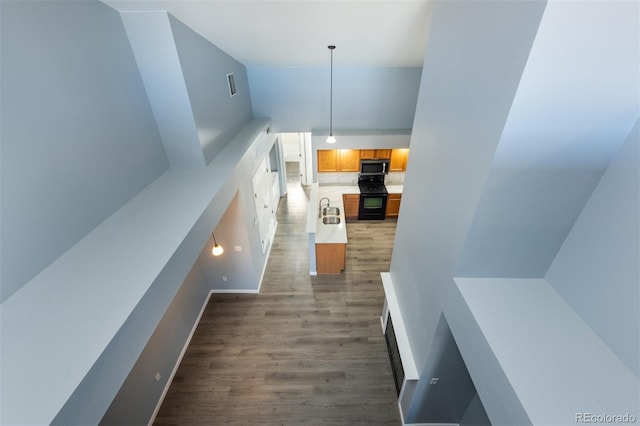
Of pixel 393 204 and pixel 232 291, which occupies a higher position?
pixel 393 204

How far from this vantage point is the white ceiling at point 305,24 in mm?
2295

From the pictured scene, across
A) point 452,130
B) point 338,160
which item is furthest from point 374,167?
point 452,130

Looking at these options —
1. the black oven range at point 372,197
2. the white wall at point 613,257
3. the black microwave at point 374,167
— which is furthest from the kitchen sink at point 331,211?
the white wall at point 613,257

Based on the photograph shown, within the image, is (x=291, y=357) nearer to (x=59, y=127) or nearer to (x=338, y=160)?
(x=59, y=127)

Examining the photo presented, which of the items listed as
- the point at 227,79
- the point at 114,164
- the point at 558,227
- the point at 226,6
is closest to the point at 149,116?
the point at 114,164

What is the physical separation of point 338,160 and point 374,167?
3.38 feet

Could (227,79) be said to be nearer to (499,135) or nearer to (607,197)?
(499,135)

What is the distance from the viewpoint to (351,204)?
7.45 meters

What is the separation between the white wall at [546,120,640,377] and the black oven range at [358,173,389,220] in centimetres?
550

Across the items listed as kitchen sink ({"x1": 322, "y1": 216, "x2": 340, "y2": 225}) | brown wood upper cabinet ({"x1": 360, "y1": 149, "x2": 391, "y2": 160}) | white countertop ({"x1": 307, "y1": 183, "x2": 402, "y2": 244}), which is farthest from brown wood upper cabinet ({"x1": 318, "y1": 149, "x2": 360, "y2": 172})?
kitchen sink ({"x1": 322, "y1": 216, "x2": 340, "y2": 225})

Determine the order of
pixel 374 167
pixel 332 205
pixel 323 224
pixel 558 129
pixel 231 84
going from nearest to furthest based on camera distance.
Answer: pixel 558 129 → pixel 231 84 → pixel 323 224 → pixel 332 205 → pixel 374 167

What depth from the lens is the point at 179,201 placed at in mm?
2664

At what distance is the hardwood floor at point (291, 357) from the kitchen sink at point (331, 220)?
1.08 m

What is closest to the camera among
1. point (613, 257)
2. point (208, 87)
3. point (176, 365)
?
point (613, 257)
